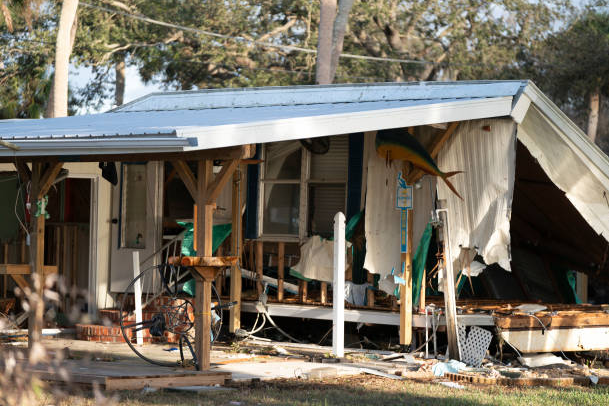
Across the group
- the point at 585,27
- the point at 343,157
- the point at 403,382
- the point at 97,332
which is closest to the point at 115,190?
the point at 97,332

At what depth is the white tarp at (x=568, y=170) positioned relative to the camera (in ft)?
33.7

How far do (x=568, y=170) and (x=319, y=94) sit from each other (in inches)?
136

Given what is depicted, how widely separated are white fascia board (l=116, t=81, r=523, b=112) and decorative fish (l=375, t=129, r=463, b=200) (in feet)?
2.44

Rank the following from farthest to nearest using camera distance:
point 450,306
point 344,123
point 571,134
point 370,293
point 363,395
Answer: point 370,293 → point 571,134 → point 450,306 → point 344,123 → point 363,395

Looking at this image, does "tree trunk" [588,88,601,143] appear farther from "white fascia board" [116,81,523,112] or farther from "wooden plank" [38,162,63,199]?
"wooden plank" [38,162,63,199]

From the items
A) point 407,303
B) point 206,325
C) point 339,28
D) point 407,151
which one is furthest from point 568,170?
point 339,28

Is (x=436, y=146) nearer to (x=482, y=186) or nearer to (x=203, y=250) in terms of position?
(x=482, y=186)

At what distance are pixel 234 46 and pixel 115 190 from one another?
1946cm

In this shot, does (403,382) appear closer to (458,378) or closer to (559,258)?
(458,378)

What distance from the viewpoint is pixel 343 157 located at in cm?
1154

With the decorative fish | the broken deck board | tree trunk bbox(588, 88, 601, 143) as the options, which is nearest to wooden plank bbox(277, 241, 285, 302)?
the decorative fish

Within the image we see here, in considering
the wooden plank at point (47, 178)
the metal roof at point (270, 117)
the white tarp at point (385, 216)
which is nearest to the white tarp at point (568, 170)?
the metal roof at point (270, 117)

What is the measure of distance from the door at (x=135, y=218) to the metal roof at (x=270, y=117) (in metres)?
0.98

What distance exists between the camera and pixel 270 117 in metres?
9.02
